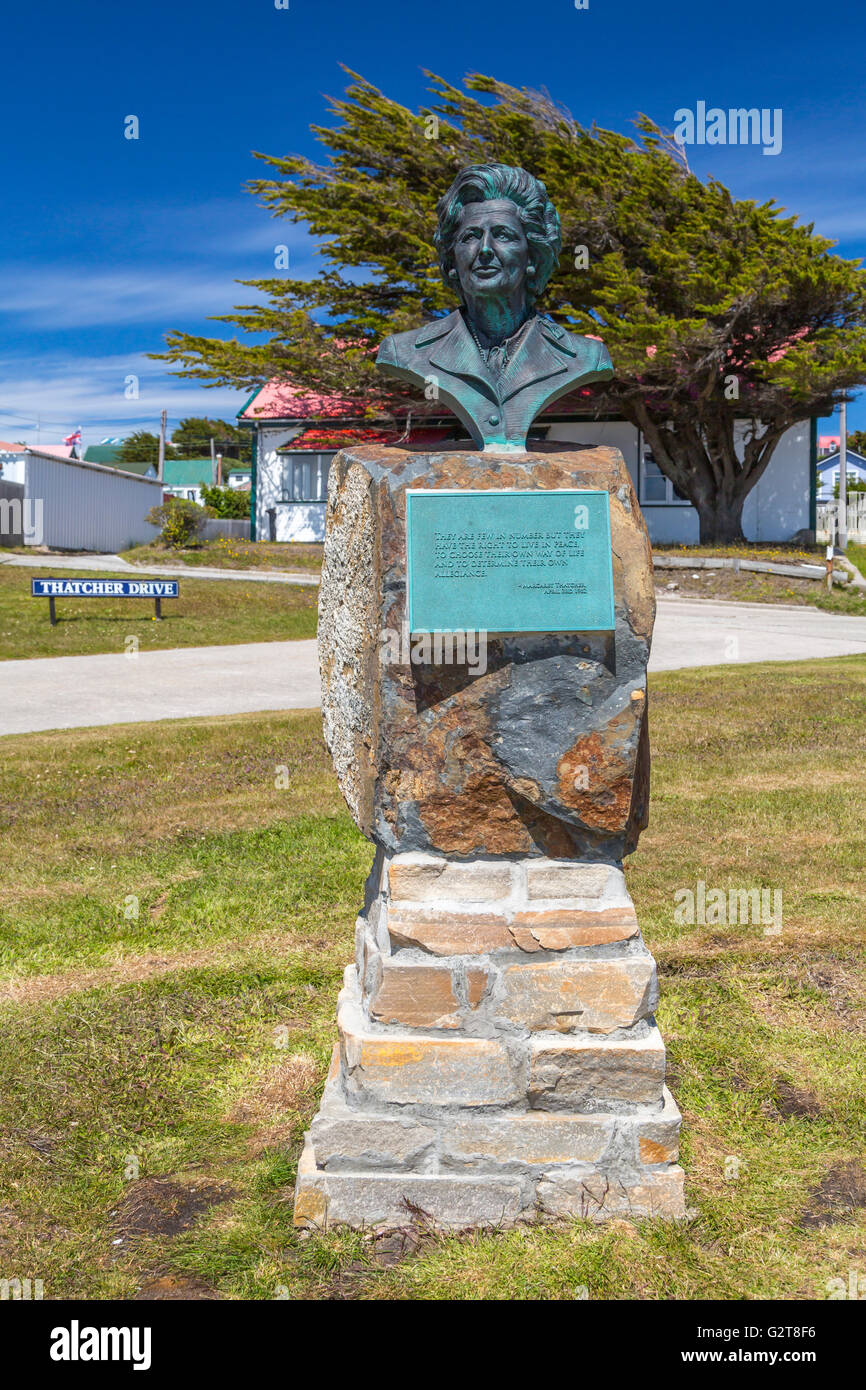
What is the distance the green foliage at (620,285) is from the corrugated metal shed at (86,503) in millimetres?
4709

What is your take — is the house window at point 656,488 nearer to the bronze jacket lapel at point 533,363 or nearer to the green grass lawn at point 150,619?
the green grass lawn at point 150,619

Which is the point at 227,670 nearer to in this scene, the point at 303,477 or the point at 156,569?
the point at 156,569

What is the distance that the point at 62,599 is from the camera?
1680cm

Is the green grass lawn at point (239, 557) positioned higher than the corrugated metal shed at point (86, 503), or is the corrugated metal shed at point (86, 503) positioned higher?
the corrugated metal shed at point (86, 503)

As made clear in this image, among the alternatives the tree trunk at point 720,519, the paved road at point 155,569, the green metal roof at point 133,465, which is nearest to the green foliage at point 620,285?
the tree trunk at point 720,519

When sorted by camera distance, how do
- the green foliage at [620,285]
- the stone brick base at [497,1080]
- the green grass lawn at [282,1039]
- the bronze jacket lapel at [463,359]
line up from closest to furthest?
the green grass lawn at [282,1039]
the stone brick base at [497,1080]
the bronze jacket lapel at [463,359]
the green foliage at [620,285]

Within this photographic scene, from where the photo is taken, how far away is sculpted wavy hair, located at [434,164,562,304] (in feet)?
11.2

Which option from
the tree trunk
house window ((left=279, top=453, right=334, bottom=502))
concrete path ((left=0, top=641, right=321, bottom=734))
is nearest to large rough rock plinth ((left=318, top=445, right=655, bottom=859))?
concrete path ((left=0, top=641, right=321, bottom=734))

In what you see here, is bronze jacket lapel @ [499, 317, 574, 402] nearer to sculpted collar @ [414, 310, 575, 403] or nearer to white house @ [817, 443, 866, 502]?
sculpted collar @ [414, 310, 575, 403]

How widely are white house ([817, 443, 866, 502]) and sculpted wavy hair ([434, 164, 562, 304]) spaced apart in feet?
193

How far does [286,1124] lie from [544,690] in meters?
1.64

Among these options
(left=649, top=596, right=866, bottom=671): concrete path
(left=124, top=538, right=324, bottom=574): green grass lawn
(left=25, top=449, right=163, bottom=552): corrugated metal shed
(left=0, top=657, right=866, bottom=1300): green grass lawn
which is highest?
(left=25, top=449, right=163, bottom=552): corrugated metal shed

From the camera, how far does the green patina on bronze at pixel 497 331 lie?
11.2 ft

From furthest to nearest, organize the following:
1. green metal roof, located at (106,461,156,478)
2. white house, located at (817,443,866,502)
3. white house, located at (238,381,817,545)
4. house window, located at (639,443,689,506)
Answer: green metal roof, located at (106,461,156,478) < white house, located at (817,443,866,502) < house window, located at (639,443,689,506) < white house, located at (238,381,817,545)
